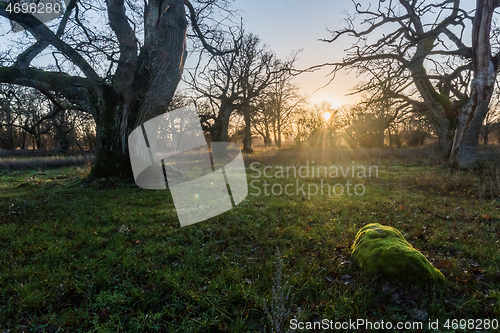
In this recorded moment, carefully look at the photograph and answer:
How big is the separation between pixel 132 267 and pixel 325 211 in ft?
15.3

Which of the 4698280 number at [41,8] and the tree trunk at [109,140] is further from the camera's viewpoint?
the tree trunk at [109,140]

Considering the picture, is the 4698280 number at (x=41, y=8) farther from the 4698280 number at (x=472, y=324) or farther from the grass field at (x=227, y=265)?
the 4698280 number at (x=472, y=324)

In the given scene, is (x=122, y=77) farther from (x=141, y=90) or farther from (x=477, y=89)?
(x=477, y=89)

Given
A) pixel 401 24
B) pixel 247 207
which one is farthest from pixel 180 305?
pixel 401 24

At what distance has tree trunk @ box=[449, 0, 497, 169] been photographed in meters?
9.44

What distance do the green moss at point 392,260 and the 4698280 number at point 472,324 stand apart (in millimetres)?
546

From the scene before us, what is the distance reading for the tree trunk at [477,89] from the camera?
31.0 feet

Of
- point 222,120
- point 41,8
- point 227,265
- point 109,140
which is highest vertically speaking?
point 41,8

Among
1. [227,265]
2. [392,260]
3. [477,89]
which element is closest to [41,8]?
[227,265]

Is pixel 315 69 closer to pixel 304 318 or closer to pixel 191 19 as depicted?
pixel 191 19

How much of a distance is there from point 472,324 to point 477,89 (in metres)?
11.4

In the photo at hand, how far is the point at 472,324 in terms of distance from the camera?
253 cm

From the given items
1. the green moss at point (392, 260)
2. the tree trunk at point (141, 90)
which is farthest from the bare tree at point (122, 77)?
the green moss at point (392, 260)

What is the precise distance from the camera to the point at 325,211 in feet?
20.9
